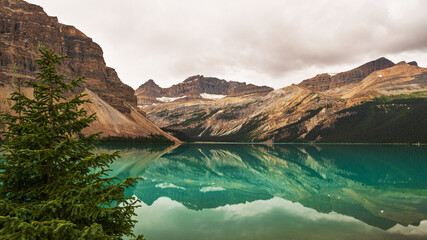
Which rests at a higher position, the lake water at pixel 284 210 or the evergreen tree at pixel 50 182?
the evergreen tree at pixel 50 182

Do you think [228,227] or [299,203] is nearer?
[228,227]

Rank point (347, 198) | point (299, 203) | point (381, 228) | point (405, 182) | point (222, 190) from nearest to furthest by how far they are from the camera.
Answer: point (381, 228), point (299, 203), point (347, 198), point (222, 190), point (405, 182)

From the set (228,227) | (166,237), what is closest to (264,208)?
(228,227)

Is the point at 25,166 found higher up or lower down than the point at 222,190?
higher up

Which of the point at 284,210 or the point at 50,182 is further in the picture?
the point at 284,210

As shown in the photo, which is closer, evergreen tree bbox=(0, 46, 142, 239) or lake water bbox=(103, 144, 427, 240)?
evergreen tree bbox=(0, 46, 142, 239)

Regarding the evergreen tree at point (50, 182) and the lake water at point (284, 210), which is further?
the lake water at point (284, 210)

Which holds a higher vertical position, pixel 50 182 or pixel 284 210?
pixel 50 182

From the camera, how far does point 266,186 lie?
43219 millimetres

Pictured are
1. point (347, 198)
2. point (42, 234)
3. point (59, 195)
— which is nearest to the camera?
point (42, 234)

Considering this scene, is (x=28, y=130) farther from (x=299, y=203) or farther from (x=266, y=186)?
(x=266, y=186)

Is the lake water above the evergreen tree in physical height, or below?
below

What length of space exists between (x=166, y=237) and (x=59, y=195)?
14199 millimetres

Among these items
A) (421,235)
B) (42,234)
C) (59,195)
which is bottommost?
(421,235)
